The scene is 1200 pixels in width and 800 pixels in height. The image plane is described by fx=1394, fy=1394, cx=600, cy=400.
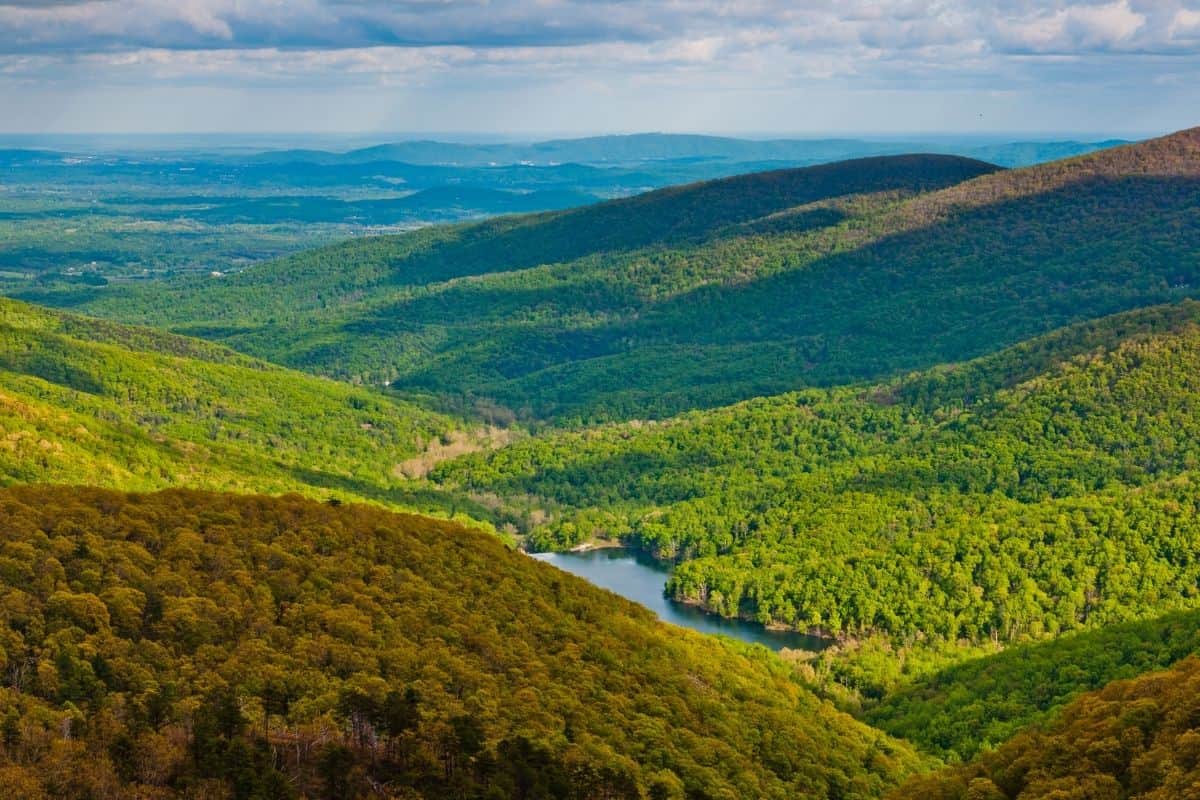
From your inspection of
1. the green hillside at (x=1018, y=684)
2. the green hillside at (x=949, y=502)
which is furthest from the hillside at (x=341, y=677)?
the green hillside at (x=949, y=502)

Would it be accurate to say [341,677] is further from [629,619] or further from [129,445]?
[129,445]

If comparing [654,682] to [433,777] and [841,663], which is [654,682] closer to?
[433,777]

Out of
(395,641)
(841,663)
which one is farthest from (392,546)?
(841,663)

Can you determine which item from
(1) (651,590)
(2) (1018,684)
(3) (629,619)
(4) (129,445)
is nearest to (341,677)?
(3) (629,619)

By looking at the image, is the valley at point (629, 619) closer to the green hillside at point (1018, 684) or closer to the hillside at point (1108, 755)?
the hillside at point (1108, 755)

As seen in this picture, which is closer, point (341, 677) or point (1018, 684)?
point (341, 677)

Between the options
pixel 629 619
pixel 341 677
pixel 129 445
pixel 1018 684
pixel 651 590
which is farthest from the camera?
pixel 651 590
